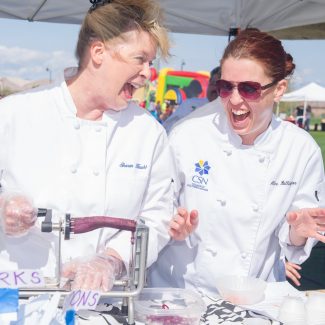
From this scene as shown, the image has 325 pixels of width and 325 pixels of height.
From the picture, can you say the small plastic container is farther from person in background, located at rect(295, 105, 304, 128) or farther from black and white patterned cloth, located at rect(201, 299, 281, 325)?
person in background, located at rect(295, 105, 304, 128)

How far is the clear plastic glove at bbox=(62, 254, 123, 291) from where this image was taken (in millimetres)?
1368

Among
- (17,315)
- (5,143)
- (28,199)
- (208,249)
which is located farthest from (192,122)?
(17,315)

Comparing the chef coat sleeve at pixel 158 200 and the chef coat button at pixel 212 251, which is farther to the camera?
the chef coat button at pixel 212 251

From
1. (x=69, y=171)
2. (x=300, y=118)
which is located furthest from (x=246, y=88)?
(x=300, y=118)

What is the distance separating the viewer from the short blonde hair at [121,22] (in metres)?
1.71

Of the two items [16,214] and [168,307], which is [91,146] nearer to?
[16,214]

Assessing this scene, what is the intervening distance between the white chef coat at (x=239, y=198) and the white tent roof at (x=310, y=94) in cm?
2797

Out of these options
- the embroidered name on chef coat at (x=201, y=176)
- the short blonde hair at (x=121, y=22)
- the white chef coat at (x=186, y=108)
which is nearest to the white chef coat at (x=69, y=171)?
the short blonde hair at (x=121, y=22)

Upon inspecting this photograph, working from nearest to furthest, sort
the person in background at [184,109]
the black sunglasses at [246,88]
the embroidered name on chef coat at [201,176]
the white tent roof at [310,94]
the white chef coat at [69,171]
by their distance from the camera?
the white chef coat at [69,171], the black sunglasses at [246,88], the embroidered name on chef coat at [201,176], the person in background at [184,109], the white tent roof at [310,94]

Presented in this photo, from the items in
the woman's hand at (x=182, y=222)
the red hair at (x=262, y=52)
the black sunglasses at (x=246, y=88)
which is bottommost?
the woman's hand at (x=182, y=222)

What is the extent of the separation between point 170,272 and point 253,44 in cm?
99

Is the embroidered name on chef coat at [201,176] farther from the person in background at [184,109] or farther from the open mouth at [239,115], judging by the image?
the person in background at [184,109]

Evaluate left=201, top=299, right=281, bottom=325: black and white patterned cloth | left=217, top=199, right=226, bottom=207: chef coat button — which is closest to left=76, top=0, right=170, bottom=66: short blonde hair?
left=217, top=199, right=226, bottom=207: chef coat button

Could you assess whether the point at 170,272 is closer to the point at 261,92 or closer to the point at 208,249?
the point at 208,249
